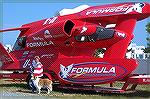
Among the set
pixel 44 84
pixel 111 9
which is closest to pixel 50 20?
pixel 111 9

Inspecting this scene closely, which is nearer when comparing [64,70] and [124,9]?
[124,9]

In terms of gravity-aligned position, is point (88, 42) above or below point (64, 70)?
above

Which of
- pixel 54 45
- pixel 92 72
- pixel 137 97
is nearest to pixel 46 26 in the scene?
pixel 54 45

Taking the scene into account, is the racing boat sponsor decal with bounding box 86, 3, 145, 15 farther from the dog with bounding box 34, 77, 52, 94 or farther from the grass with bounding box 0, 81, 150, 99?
the dog with bounding box 34, 77, 52, 94

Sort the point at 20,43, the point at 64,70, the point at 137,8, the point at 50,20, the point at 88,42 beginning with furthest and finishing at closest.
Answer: the point at 20,43 → the point at 50,20 → the point at 64,70 → the point at 88,42 → the point at 137,8

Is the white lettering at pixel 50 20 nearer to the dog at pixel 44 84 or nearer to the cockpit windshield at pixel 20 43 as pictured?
the cockpit windshield at pixel 20 43

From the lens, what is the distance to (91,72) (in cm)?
1405

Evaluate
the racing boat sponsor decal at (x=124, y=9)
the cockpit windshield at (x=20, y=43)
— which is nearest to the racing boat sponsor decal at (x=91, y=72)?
the racing boat sponsor decal at (x=124, y=9)

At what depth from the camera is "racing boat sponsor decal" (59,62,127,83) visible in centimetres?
1366

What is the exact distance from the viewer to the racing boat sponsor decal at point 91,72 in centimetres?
1366

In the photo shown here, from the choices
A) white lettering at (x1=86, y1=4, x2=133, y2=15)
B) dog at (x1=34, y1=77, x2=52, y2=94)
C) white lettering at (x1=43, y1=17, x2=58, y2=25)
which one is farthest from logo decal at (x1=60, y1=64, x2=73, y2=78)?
white lettering at (x1=86, y1=4, x2=133, y2=15)

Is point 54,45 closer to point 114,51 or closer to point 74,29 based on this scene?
point 74,29

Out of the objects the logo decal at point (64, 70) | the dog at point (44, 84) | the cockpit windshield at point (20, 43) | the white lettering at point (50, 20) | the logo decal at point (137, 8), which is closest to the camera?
the logo decal at point (137, 8)

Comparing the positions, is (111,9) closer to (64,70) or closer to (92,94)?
(64,70)
